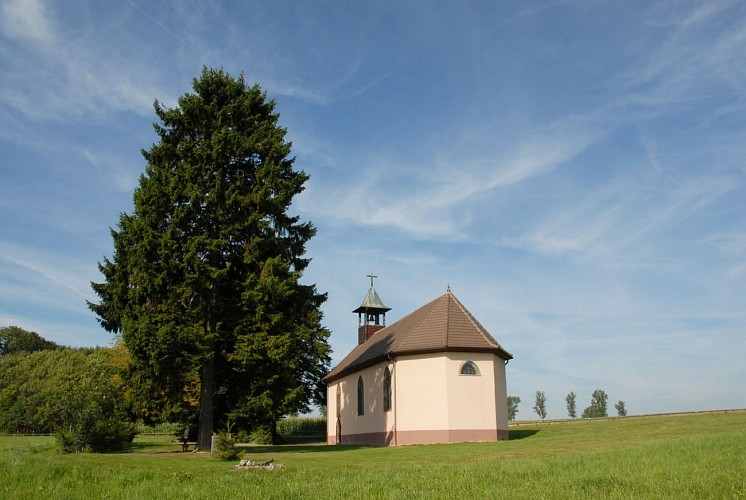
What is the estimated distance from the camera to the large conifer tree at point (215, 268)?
21469 mm

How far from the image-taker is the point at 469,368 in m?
26.9

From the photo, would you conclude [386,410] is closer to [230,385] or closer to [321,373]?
[230,385]

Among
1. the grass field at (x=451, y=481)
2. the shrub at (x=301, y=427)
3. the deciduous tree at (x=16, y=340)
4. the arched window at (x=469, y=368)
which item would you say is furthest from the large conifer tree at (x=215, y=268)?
the deciduous tree at (x=16, y=340)

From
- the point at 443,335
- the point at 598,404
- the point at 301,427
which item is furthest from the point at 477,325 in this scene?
the point at 598,404

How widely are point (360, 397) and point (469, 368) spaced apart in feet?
28.8

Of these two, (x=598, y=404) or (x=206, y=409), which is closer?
(x=206, y=409)

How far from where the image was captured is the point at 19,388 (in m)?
63.9

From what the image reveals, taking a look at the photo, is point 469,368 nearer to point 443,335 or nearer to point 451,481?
point 443,335

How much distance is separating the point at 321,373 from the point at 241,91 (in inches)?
947

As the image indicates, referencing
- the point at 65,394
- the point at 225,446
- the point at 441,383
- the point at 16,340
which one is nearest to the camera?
the point at 225,446

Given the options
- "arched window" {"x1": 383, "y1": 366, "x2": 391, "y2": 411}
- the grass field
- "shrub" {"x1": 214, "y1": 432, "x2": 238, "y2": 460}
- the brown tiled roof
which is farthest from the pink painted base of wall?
the grass field

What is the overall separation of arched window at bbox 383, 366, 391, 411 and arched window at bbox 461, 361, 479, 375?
3847mm

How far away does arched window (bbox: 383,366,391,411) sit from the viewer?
28656 millimetres

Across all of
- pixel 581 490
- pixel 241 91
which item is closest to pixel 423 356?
pixel 241 91
